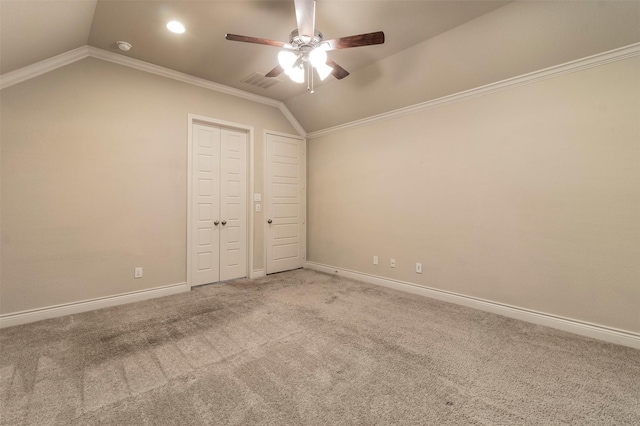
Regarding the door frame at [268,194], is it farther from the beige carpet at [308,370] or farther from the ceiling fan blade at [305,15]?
the ceiling fan blade at [305,15]

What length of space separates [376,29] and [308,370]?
3211 millimetres

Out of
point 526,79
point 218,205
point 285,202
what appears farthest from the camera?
point 285,202

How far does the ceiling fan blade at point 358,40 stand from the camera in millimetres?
2209

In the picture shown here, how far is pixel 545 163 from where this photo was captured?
9.33ft

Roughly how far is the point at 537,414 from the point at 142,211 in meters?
4.22

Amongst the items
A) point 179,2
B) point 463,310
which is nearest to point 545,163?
point 463,310

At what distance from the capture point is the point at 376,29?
286 centimetres

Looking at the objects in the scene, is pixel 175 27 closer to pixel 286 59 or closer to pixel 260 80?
pixel 286 59

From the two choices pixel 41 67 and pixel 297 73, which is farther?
pixel 41 67

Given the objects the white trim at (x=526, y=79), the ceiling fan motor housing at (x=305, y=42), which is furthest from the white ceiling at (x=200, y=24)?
the white trim at (x=526, y=79)

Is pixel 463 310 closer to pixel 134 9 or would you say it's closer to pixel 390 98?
pixel 390 98

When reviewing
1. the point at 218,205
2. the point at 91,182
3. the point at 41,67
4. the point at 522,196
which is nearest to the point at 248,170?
the point at 218,205

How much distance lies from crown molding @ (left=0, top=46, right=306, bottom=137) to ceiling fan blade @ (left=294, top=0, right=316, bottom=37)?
2.34 m

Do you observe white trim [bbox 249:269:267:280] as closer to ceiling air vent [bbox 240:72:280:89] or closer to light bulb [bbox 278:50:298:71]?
ceiling air vent [bbox 240:72:280:89]
